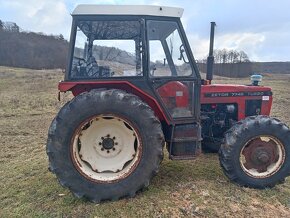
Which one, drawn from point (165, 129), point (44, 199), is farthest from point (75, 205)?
point (165, 129)

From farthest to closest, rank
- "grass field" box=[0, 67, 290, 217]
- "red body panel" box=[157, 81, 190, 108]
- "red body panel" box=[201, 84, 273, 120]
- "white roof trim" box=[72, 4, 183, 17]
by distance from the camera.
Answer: "red body panel" box=[201, 84, 273, 120] → "red body panel" box=[157, 81, 190, 108] → "white roof trim" box=[72, 4, 183, 17] → "grass field" box=[0, 67, 290, 217]

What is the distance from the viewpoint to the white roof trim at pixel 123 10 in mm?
4000

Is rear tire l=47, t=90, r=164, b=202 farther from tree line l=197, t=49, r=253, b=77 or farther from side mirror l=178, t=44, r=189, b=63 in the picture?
tree line l=197, t=49, r=253, b=77

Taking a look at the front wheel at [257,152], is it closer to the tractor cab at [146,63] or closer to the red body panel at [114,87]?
the tractor cab at [146,63]

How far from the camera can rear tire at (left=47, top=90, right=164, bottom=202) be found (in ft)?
12.7

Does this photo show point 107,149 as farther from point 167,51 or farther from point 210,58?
point 210,58

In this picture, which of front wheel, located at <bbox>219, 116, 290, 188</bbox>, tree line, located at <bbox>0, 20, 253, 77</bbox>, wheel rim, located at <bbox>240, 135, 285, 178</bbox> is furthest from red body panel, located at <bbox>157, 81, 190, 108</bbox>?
tree line, located at <bbox>0, 20, 253, 77</bbox>

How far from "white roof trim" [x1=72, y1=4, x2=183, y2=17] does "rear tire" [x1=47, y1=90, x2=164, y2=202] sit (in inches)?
39.7

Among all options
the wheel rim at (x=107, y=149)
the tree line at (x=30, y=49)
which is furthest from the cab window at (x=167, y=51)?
the tree line at (x=30, y=49)

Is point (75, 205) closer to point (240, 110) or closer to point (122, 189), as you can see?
point (122, 189)

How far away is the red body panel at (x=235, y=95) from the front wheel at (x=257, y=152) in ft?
2.19

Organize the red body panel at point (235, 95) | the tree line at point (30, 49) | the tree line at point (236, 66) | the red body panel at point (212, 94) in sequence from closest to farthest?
the red body panel at point (212, 94), the red body panel at point (235, 95), the tree line at point (236, 66), the tree line at point (30, 49)

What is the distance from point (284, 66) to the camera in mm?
64625

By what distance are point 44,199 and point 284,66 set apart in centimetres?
6793
